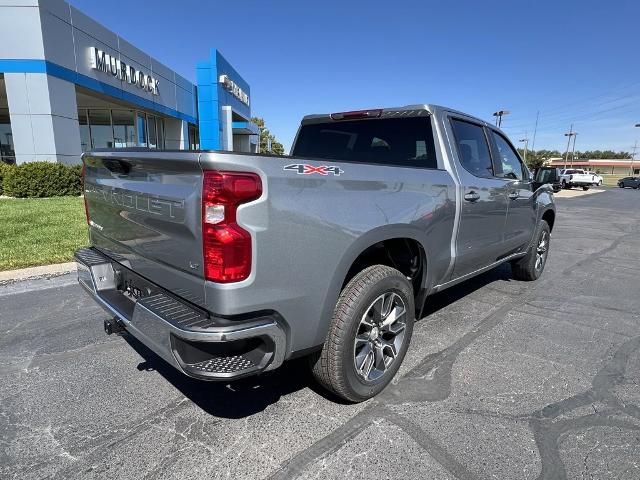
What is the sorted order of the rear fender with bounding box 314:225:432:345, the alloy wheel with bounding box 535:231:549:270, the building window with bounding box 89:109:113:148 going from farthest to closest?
the building window with bounding box 89:109:113:148
the alloy wheel with bounding box 535:231:549:270
the rear fender with bounding box 314:225:432:345

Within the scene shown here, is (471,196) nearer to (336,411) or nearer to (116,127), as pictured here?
(336,411)

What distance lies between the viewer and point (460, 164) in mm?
3547

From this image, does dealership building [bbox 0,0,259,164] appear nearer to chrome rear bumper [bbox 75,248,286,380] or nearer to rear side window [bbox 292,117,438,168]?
rear side window [bbox 292,117,438,168]

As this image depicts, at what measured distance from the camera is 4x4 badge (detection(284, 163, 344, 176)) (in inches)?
82.9

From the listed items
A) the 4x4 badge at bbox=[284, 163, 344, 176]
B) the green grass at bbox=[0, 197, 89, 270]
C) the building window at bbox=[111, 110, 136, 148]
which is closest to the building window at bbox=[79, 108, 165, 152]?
the building window at bbox=[111, 110, 136, 148]

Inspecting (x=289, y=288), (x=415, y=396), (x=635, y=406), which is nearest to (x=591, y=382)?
(x=635, y=406)

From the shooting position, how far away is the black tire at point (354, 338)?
8.07 feet

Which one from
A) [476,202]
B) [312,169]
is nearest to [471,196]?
[476,202]

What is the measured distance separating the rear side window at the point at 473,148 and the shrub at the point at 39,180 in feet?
43.1

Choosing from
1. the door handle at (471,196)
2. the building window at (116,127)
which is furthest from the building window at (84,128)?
the door handle at (471,196)

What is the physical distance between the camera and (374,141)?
386cm

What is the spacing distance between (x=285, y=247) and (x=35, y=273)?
4813 mm

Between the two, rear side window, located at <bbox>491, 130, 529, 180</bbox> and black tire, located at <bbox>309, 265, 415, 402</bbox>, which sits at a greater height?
rear side window, located at <bbox>491, 130, 529, 180</bbox>

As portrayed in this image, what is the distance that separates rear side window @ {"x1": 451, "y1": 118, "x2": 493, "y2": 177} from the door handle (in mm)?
213
